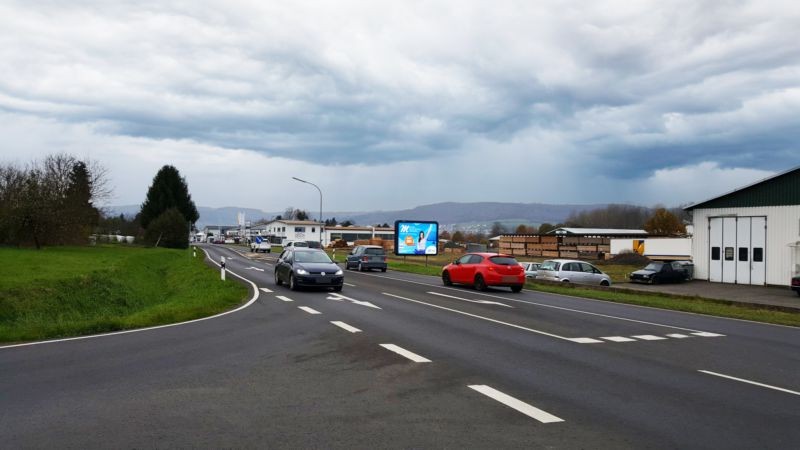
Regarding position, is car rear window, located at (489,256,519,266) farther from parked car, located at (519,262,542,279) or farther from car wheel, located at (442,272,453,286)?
parked car, located at (519,262,542,279)

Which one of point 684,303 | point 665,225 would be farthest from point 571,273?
point 665,225

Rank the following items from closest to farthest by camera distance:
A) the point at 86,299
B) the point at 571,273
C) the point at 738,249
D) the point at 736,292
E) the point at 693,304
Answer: the point at 693,304, the point at 86,299, the point at 736,292, the point at 571,273, the point at 738,249

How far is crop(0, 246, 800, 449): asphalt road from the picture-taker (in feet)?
18.1

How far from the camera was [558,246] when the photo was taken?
65812 millimetres

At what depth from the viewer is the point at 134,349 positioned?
392 inches

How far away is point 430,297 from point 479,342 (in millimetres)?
9842

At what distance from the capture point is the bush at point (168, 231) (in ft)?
253

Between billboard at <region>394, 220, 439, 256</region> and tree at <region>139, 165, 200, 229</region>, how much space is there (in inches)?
2238

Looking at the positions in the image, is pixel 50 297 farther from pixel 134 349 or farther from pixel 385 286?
pixel 134 349

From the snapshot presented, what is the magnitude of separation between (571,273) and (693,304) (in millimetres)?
9465

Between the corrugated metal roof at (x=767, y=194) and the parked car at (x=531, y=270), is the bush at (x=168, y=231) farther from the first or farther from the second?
the corrugated metal roof at (x=767, y=194)

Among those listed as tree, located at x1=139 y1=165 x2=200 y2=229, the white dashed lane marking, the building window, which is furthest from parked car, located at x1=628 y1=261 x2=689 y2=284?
tree, located at x1=139 y1=165 x2=200 y2=229

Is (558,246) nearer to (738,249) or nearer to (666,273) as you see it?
(666,273)

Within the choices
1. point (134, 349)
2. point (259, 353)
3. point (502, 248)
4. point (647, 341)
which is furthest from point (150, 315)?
point (502, 248)
